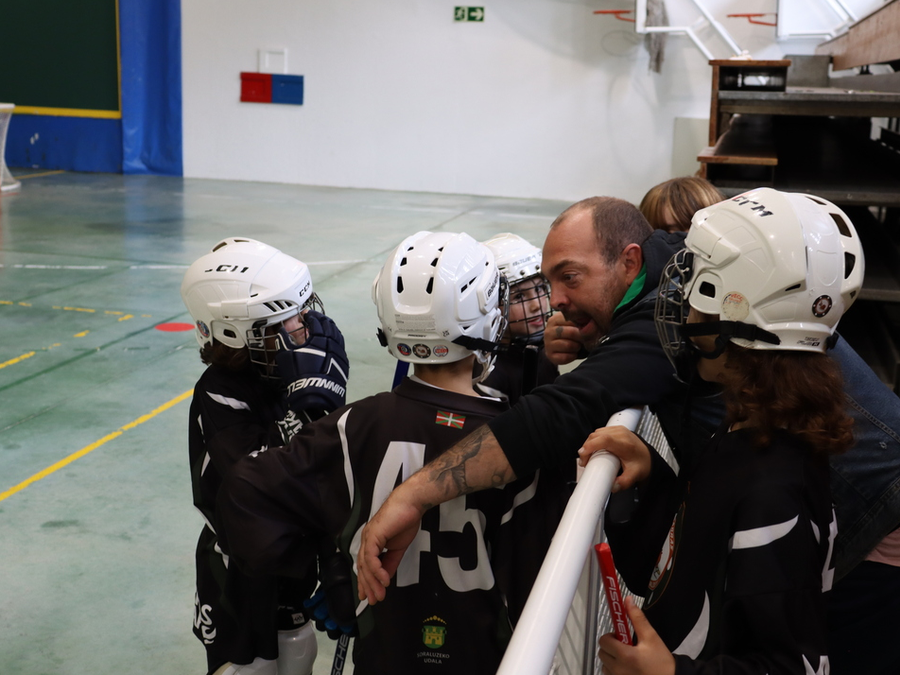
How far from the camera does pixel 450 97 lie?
51.2ft

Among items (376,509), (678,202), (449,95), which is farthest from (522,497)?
(449,95)

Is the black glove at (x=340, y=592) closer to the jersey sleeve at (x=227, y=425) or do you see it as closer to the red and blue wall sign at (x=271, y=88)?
the jersey sleeve at (x=227, y=425)

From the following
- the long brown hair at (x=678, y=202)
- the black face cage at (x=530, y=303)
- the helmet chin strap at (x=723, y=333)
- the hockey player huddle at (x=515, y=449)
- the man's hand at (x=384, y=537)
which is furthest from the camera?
the long brown hair at (x=678, y=202)

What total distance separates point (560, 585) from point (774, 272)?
0.73 m

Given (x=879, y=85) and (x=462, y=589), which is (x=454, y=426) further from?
(x=879, y=85)

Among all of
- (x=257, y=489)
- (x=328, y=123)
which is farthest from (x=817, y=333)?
(x=328, y=123)

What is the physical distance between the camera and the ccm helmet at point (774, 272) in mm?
1450

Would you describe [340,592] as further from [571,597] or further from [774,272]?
[774,272]

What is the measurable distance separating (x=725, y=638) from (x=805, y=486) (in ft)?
0.90

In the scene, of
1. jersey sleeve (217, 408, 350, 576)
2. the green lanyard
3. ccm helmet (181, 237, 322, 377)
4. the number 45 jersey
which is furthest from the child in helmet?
ccm helmet (181, 237, 322, 377)

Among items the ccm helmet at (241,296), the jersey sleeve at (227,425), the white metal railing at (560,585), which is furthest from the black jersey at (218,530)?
the white metal railing at (560,585)

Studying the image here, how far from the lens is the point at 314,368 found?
220cm

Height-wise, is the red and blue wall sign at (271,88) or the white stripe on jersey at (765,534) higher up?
the red and blue wall sign at (271,88)

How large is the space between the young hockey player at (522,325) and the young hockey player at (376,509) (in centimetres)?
68
